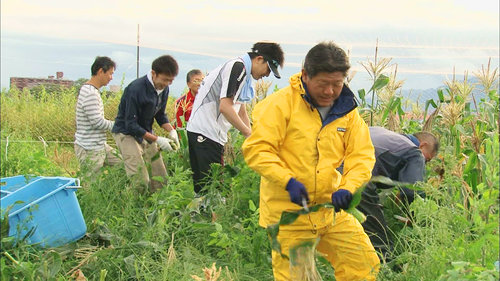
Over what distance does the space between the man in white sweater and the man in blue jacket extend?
28 cm

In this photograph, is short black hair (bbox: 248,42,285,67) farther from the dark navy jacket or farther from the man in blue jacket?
the dark navy jacket

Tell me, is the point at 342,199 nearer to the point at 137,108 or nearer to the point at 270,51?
the point at 270,51

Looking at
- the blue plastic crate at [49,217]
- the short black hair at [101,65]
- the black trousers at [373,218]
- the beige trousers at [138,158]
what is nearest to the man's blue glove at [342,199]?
the black trousers at [373,218]

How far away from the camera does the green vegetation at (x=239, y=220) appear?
2.54 meters

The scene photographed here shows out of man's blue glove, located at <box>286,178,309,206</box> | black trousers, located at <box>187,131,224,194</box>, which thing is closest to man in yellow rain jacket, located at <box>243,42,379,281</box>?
man's blue glove, located at <box>286,178,309,206</box>

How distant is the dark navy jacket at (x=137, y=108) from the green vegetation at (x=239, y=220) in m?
0.46

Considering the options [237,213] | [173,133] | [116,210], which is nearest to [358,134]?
[237,213]

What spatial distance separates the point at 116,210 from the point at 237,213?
40.7 inches

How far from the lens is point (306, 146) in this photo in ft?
8.87

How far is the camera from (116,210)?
4.67 m

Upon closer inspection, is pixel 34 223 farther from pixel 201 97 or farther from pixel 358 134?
pixel 358 134

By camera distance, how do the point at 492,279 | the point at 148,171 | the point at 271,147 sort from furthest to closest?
the point at 148,171
the point at 271,147
the point at 492,279

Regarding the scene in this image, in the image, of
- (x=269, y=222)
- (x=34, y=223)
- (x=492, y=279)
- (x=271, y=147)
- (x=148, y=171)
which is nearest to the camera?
(x=492, y=279)

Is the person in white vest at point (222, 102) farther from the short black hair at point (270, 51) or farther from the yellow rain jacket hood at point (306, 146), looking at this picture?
the yellow rain jacket hood at point (306, 146)
